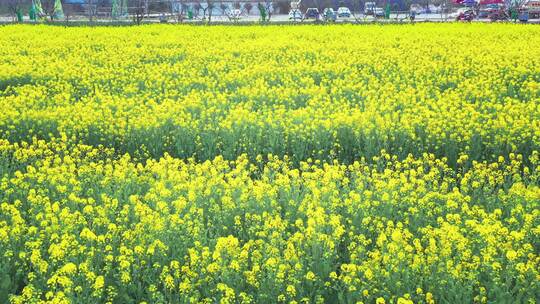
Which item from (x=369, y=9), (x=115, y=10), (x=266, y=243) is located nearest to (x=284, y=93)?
(x=266, y=243)

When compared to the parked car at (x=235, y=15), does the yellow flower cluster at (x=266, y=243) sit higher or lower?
lower

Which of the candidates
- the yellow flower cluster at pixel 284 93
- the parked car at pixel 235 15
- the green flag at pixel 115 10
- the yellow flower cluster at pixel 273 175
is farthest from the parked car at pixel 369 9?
the yellow flower cluster at pixel 273 175

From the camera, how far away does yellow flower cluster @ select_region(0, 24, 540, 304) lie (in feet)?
16.6

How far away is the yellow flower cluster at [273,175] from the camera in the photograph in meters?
5.05

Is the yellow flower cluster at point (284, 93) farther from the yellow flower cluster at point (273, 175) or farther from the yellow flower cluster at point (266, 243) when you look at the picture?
the yellow flower cluster at point (266, 243)

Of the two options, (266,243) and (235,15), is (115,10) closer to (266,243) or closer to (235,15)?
(235,15)

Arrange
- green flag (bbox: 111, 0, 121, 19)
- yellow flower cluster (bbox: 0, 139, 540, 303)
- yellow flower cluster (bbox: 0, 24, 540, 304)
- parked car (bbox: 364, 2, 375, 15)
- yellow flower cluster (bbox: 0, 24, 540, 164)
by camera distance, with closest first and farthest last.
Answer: yellow flower cluster (bbox: 0, 139, 540, 303), yellow flower cluster (bbox: 0, 24, 540, 304), yellow flower cluster (bbox: 0, 24, 540, 164), green flag (bbox: 111, 0, 121, 19), parked car (bbox: 364, 2, 375, 15)

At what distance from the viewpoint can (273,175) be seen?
25.4 ft

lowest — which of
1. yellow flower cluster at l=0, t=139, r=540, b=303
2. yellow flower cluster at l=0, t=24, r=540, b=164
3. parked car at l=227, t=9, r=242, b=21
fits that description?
yellow flower cluster at l=0, t=139, r=540, b=303

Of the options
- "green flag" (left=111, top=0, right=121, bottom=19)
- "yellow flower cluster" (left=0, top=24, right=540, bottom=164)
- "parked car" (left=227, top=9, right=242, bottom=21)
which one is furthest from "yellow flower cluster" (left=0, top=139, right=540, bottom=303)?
"green flag" (left=111, top=0, right=121, bottom=19)

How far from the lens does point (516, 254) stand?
194 inches

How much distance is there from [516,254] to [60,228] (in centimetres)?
413

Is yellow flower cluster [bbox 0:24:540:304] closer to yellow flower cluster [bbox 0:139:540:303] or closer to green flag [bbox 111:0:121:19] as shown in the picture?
yellow flower cluster [bbox 0:139:540:303]

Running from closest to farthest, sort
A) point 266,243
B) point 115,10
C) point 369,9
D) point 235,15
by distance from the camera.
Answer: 1. point 266,243
2. point 235,15
3. point 115,10
4. point 369,9
